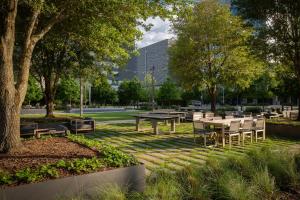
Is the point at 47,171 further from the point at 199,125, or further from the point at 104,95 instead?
the point at 104,95

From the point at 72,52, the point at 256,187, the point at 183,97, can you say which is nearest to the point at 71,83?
the point at 183,97

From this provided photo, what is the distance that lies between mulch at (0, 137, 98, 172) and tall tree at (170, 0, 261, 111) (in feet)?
49.7

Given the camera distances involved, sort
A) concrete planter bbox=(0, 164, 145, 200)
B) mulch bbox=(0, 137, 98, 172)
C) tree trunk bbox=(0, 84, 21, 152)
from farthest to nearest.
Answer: tree trunk bbox=(0, 84, 21, 152)
mulch bbox=(0, 137, 98, 172)
concrete planter bbox=(0, 164, 145, 200)

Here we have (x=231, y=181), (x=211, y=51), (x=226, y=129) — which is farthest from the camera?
(x=211, y=51)

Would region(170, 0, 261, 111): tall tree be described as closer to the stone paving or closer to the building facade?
the stone paving

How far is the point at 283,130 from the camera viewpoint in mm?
14812

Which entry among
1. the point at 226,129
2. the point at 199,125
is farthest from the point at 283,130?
the point at 199,125

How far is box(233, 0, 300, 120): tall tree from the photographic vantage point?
15867 mm

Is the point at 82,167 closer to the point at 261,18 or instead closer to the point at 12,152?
the point at 12,152

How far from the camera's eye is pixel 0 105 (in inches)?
255

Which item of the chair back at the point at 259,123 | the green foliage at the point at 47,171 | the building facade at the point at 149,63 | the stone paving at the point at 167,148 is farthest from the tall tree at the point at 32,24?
the building facade at the point at 149,63

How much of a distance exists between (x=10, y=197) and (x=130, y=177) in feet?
6.86

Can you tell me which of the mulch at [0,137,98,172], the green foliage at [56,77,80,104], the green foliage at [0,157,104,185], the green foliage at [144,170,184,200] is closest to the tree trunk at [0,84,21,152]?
the mulch at [0,137,98,172]

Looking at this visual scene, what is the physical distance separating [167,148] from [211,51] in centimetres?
1229
